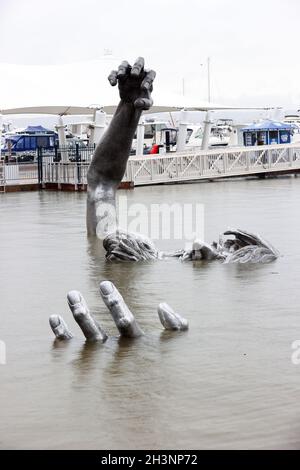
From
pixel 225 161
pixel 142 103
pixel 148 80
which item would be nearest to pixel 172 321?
pixel 142 103

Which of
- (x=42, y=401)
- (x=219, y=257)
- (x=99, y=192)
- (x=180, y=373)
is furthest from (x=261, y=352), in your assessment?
(x=99, y=192)

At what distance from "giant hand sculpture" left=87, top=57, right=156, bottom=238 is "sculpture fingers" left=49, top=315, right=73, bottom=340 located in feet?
21.2

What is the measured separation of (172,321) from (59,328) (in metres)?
1.07

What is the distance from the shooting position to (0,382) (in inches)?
291

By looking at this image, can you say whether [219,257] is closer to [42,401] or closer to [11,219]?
[42,401]

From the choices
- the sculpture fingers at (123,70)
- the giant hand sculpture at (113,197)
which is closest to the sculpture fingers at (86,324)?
the giant hand sculpture at (113,197)

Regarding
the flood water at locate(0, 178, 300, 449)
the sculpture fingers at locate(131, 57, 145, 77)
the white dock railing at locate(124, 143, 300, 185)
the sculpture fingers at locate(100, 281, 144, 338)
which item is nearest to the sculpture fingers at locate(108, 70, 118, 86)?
the sculpture fingers at locate(131, 57, 145, 77)

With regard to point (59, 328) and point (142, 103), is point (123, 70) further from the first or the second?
point (59, 328)

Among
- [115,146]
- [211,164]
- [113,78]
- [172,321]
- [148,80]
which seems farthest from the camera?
[211,164]

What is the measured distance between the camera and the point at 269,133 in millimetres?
46406

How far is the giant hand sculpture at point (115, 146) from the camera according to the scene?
14.9 meters

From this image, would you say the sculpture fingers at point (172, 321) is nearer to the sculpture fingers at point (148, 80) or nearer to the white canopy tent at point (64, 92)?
the sculpture fingers at point (148, 80)

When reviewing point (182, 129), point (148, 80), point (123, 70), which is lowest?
point (182, 129)

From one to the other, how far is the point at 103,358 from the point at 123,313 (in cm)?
73
